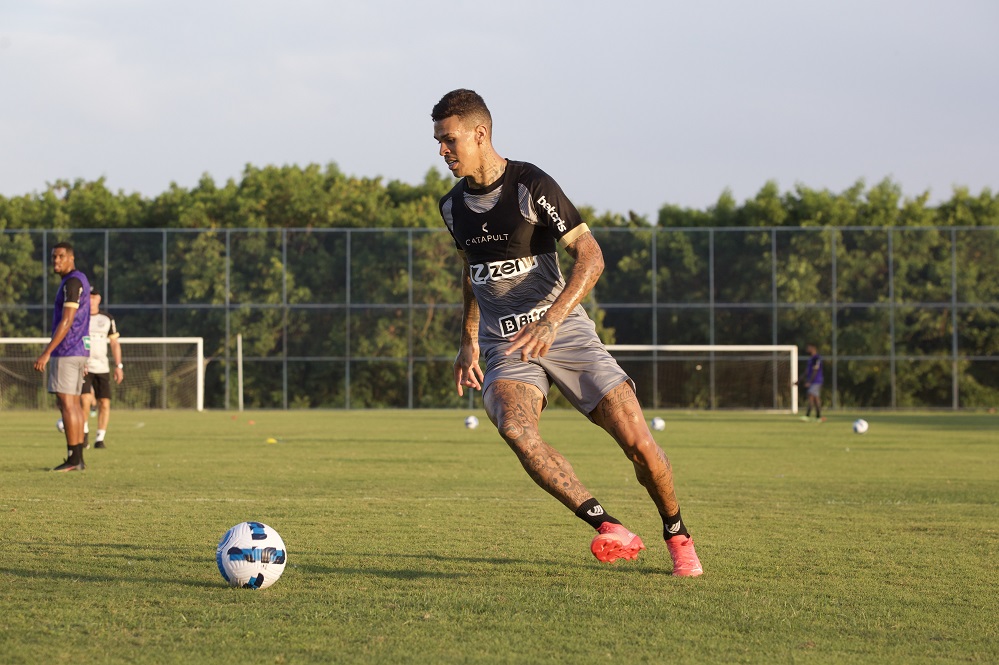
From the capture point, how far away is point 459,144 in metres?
5.67

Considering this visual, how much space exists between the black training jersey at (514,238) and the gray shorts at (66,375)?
6.78 m

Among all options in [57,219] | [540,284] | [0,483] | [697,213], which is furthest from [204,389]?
[540,284]

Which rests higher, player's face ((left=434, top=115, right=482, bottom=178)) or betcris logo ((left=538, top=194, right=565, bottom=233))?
player's face ((left=434, top=115, right=482, bottom=178))

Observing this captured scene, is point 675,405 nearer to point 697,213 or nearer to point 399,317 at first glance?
point 399,317

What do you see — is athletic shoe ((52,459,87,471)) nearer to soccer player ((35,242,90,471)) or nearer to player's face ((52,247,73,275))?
soccer player ((35,242,90,471))

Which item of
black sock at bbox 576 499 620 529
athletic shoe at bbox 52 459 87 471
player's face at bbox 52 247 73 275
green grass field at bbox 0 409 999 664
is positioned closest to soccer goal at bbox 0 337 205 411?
green grass field at bbox 0 409 999 664

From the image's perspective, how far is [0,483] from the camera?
10.3 metres

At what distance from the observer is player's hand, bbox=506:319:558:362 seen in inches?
216

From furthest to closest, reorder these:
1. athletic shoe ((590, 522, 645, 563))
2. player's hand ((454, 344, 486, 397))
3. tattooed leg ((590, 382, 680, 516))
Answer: player's hand ((454, 344, 486, 397)), tattooed leg ((590, 382, 680, 516)), athletic shoe ((590, 522, 645, 563))

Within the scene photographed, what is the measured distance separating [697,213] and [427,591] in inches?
1813

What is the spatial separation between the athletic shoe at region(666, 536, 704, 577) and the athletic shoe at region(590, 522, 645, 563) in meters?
0.56

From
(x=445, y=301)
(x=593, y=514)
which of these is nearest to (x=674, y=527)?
(x=593, y=514)

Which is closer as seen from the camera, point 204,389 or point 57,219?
point 204,389

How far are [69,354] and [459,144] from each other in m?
7.15
